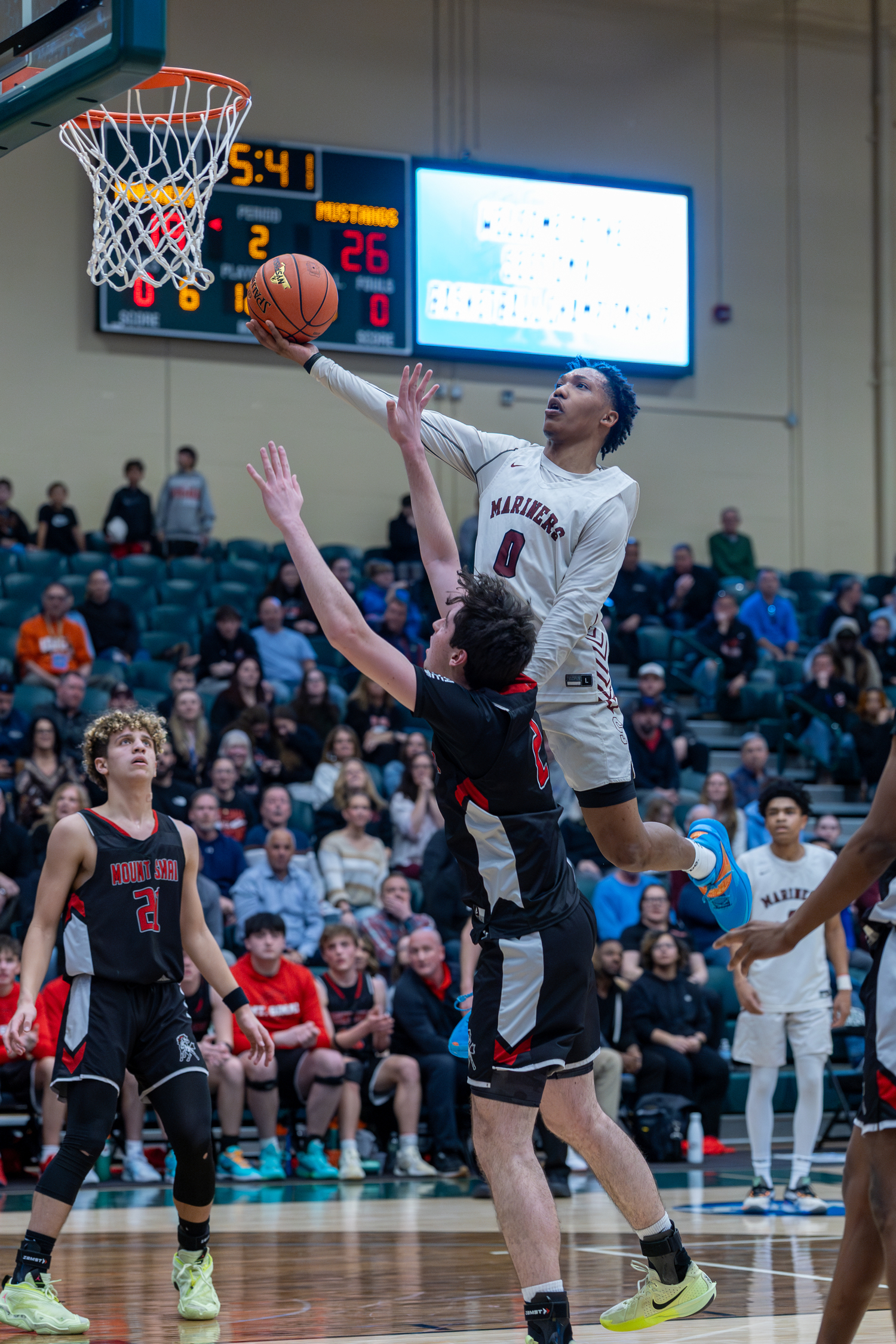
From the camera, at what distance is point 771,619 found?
681 inches

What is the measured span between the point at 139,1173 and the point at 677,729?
24.0 ft

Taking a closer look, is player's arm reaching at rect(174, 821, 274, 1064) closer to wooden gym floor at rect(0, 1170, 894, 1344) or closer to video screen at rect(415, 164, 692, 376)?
wooden gym floor at rect(0, 1170, 894, 1344)

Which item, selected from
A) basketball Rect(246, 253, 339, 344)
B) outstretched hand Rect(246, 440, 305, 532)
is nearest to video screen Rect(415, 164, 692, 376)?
basketball Rect(246, 253, 339, 344)

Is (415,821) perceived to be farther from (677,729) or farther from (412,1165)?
(677,729)

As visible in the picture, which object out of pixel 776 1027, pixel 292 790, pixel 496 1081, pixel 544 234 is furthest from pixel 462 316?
pixel 496 1081

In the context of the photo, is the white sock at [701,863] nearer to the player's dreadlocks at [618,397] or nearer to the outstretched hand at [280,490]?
the player's dreadlocks at [618,397]

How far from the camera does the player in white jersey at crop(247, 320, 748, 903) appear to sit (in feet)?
16.8

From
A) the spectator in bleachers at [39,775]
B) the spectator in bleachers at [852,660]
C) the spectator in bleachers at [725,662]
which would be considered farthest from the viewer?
the spectator in bleachers at [725,662]

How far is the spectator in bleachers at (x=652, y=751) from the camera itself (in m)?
13.8

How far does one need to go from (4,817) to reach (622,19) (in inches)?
534

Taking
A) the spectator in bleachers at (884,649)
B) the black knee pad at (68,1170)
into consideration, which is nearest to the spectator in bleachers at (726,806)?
the spectator in bleachers at (884,649)

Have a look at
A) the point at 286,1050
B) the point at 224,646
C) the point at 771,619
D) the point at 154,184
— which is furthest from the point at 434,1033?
the point at 771,619

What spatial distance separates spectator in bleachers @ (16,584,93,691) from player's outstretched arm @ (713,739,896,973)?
10.6 m

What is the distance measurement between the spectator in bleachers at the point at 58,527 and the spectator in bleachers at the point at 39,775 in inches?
175
